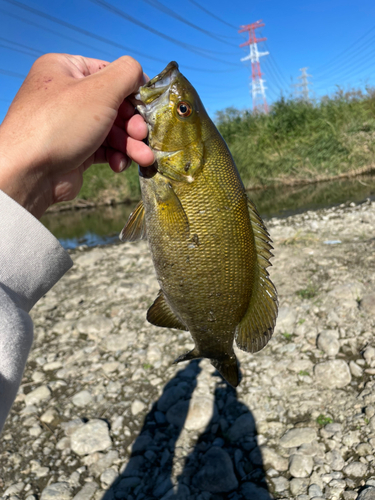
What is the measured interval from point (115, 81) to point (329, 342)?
330 centimetres

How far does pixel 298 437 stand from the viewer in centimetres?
314

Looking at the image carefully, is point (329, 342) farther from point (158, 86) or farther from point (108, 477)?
point (158, 86)

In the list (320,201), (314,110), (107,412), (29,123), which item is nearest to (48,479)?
(107,412)

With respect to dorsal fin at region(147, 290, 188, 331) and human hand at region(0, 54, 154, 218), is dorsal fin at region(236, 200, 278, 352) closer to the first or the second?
dorsal fin at region(147, 290, 188, 331)

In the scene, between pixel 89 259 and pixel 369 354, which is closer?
pixel 369 354

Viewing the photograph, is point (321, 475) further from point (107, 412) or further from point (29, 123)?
point (29, 123)

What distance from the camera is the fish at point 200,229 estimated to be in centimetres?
192

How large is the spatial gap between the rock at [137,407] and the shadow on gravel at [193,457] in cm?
11

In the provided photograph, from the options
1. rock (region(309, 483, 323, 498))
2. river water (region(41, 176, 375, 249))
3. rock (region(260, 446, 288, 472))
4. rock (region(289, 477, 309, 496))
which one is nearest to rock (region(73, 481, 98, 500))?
rock (region(260, 446, 288, 472))

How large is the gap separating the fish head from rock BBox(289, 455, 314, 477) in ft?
7.91

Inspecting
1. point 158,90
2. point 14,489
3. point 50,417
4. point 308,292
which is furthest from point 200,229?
point 308,292

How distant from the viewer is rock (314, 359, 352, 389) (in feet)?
11.7

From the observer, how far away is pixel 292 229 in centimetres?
820

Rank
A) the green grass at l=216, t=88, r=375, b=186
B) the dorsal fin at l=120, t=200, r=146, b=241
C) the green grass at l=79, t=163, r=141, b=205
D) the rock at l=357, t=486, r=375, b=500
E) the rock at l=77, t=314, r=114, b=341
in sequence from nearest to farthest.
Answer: the dorsal fin at l=120, t=200, r=146, b=241 < the rock at l=357, t=486, r=375, b=500 < the rock at l=77, t=314, r=114, b=341 < the green grass at l=216, t=88, r=375, b=186 < the green grass at l=79, t=163, r=141, b=205
